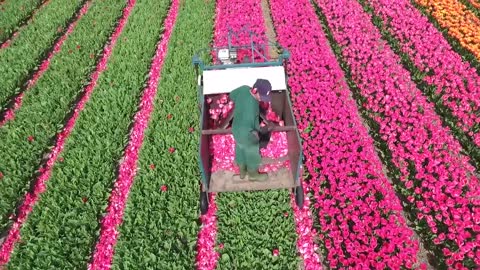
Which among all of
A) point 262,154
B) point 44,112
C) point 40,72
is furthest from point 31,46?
point 262,154

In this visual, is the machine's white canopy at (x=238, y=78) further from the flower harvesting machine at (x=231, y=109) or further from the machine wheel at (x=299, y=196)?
the machine wheel at (x=299, y=196)

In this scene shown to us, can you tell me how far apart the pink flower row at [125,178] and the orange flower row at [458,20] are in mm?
A: 10206

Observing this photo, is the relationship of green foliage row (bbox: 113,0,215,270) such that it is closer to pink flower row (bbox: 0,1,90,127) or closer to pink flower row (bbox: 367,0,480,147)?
pink flower row (bbox: 0,1,90,127)

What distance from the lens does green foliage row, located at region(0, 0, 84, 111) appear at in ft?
39.2

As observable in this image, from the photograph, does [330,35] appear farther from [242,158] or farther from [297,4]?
[242,158]

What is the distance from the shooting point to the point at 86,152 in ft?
27.8

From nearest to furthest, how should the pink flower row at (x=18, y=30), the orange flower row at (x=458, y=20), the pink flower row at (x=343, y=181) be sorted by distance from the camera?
the pink flower row at (x=343, y=181)
the orange flower row at (x=458, y=20)
the pink flower row at (x=18, y=30)

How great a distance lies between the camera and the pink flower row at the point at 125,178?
6.75 meters

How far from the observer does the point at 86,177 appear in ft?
26.3

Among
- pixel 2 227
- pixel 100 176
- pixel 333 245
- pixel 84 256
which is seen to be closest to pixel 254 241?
pixel 333 245

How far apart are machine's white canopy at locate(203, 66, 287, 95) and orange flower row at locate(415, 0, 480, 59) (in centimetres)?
739

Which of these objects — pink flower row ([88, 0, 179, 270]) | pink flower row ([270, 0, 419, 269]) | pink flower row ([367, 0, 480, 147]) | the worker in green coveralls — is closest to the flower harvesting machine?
the worker in green coveralls

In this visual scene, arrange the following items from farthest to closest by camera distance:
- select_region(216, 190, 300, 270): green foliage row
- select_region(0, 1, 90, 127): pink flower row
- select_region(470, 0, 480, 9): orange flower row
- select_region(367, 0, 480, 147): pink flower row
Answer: select_region(470, 0, 480, 9): orange flower row → select_region(0, 1, 90, 127): pink flower row → select_region(367, 0, 480, 147): pink flower row → select_region(216, 190, 300, 270): green foliage row

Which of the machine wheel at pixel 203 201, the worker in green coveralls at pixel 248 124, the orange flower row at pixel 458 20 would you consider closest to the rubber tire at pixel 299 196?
the worker in green coveralls at pixel 248 124
